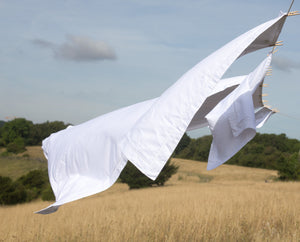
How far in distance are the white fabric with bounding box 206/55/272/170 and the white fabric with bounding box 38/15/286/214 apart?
68 centimetres

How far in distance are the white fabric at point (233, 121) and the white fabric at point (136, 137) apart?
678 mm

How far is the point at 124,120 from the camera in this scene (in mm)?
3248

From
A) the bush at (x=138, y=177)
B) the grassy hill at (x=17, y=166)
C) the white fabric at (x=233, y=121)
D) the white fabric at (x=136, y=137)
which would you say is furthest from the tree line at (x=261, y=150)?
the white fabric at (x=136, y=137)

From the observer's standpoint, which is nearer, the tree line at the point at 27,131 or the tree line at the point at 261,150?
the tree line at the point at 261,150

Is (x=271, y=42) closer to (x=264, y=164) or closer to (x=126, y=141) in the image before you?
(x=126, y=141)

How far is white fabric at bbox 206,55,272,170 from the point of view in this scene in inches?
140

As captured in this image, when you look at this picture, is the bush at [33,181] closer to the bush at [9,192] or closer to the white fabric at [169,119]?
the bush at [9,192]

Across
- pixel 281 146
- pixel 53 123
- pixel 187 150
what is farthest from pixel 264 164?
pixel 53 123

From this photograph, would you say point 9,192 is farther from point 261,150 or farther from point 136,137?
point 261,150

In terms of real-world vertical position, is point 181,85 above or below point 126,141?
above

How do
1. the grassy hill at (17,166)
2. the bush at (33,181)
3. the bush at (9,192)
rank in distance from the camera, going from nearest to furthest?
the bush at (9,192) → the bush at (33,181) → the grassy hill at (17,166)

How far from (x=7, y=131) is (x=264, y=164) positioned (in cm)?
4946

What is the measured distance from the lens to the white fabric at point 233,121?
11.6 feet

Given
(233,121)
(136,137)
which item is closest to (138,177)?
(233,121)
